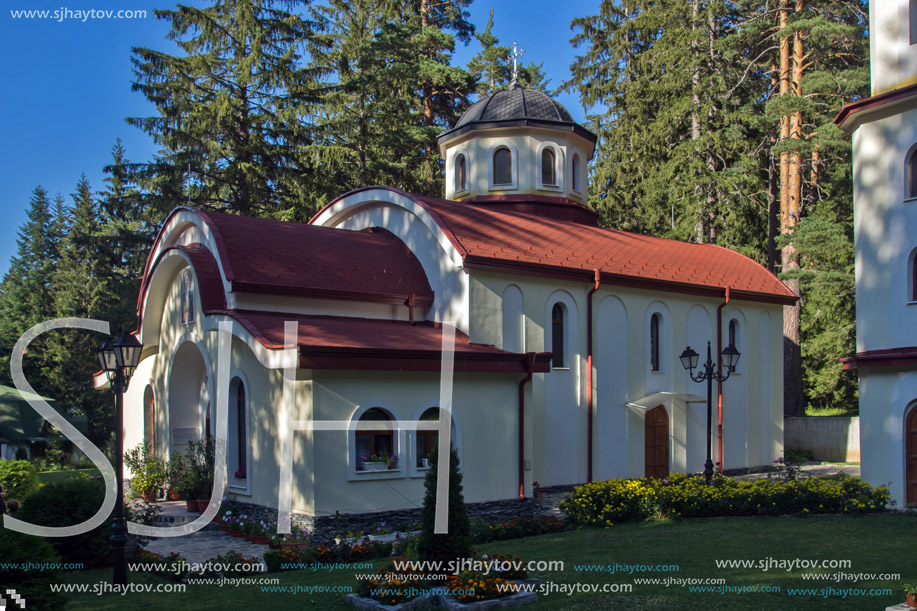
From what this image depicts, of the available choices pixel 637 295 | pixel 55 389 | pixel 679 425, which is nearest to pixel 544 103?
pixel 637 295

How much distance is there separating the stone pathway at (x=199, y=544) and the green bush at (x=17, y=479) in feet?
10.9

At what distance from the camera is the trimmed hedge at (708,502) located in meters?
14.6

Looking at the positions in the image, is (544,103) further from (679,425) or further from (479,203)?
(679,425)

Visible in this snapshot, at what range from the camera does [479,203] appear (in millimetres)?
22719

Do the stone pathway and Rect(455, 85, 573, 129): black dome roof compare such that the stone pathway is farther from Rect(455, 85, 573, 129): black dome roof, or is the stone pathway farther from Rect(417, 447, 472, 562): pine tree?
Rect(455, 85, 573, 129): black dome roof

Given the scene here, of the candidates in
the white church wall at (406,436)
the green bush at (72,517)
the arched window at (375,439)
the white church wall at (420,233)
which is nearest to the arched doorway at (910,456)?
the white church wall at (406,436)

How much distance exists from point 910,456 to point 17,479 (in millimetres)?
17625

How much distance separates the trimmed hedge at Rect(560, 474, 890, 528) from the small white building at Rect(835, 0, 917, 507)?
1.37m

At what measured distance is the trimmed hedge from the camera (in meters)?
14.6

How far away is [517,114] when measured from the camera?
2300cm

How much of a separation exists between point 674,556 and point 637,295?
1003cm

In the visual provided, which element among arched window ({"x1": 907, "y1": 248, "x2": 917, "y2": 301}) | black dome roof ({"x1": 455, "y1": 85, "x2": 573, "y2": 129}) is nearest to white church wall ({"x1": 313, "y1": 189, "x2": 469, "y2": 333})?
black dome roof ({"x1": 455, "y1": 85, "x2": 573, "y2": 129})

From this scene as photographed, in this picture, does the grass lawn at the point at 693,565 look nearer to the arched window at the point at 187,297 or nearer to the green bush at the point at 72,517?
the green bush at the point at 72,517

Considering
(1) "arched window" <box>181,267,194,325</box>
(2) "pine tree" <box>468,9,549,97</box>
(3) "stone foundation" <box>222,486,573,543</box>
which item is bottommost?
(3) "stone foundation" <box>222,486,573,543</box>
